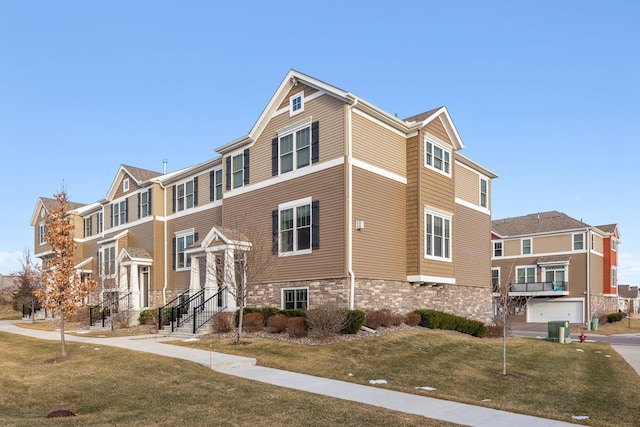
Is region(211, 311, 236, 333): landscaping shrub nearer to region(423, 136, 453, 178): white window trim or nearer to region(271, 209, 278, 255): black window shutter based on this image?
region(271, 209, 278, 255): black window shutter

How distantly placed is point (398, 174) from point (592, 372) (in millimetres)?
10213

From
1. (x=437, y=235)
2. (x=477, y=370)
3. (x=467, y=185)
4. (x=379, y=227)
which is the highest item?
(x=467, y=185)

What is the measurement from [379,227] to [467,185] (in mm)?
9601

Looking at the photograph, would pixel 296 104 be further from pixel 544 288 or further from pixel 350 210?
pixel 544 288

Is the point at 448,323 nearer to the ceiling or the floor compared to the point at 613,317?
nearer to the ceiling

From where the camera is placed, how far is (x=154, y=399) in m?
10.2

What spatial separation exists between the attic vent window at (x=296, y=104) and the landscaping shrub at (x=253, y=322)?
8300mm

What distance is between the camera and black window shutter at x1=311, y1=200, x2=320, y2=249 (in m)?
20.2

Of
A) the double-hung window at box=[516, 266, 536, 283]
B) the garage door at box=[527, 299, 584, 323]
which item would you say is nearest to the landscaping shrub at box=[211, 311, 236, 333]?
the garage door at box=[527, 299, 584, 323]

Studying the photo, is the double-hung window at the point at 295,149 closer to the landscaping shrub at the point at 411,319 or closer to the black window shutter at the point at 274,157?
the black window shutter at the point at 274,157

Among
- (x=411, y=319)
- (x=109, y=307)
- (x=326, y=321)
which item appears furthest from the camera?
(x=109, y=307)

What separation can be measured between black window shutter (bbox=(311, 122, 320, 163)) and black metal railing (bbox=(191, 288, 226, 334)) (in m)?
6.59

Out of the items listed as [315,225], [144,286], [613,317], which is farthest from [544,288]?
[315,225]

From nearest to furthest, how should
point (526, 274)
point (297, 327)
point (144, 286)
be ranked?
point (297, 327)
point (144, 286)
point (526, 274)
